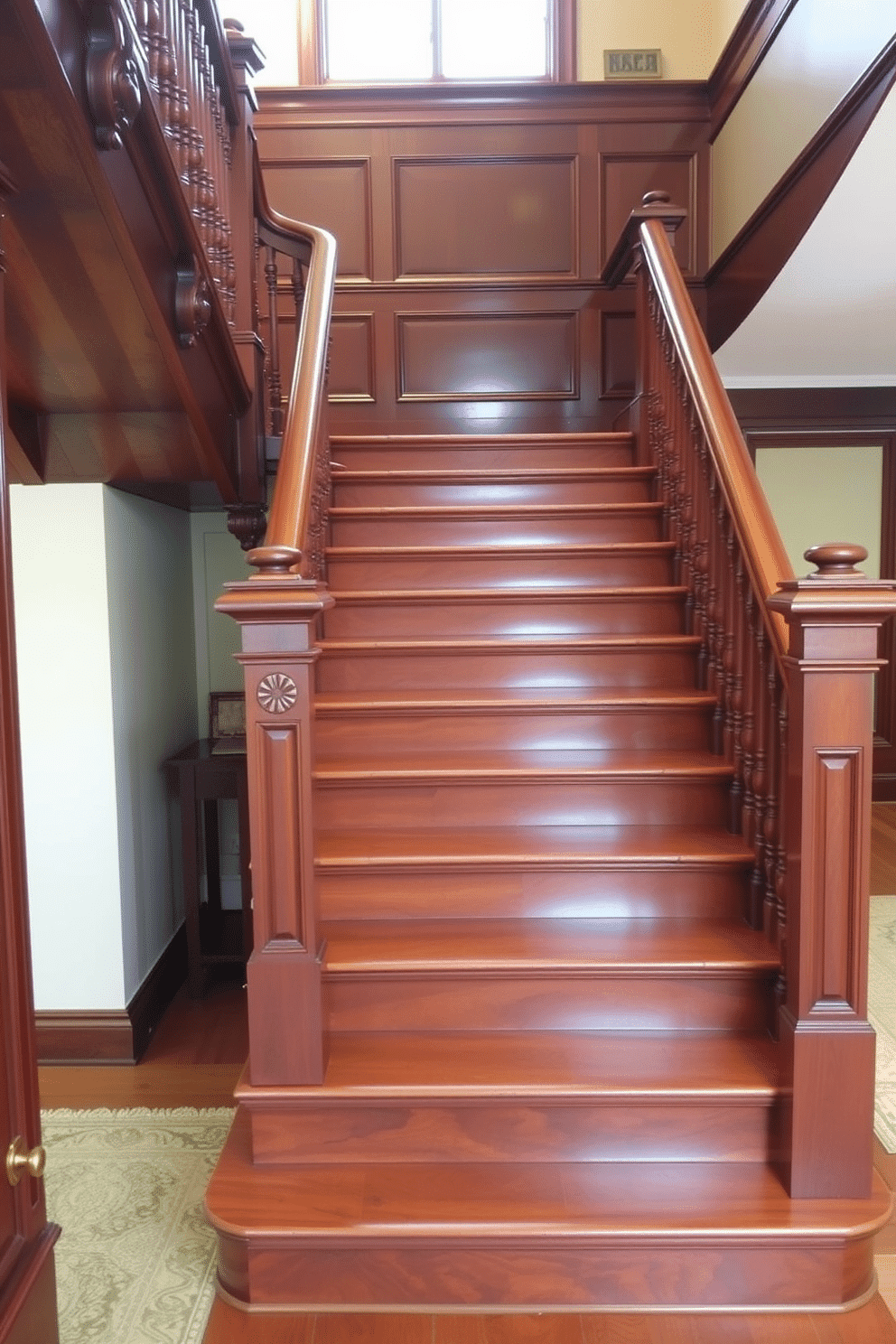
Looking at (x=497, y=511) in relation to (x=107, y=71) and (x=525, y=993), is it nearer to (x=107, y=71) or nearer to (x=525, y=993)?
(x=525, y=993)

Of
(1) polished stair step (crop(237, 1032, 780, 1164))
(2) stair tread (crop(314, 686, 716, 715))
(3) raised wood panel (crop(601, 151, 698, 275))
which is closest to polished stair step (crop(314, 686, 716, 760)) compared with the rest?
(2) stair tread (crop(314, 686, 716, 715))

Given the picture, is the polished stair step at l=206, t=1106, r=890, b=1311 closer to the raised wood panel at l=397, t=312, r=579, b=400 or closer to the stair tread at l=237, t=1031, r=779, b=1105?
the stair tread at l=237, t=1031, r=779, b=1105

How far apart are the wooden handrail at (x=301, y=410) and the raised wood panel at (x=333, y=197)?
5.31 ft

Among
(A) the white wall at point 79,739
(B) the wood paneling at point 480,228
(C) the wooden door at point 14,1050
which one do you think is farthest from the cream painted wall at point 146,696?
(C) the wooden door at point 14,1050

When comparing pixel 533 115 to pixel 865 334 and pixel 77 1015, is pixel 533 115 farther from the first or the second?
pixel 77 1015

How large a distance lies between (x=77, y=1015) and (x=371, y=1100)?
1.45 metres

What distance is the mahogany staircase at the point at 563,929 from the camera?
6.55 feet

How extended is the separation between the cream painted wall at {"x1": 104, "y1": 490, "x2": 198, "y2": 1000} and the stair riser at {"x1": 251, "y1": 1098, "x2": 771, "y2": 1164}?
127cm

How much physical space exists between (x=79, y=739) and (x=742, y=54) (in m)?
3.77

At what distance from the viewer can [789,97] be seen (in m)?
3.70

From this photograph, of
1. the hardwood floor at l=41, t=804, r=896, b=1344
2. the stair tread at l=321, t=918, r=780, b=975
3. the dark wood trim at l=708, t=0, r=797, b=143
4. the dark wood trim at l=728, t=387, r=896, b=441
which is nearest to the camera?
the hardwood floor at l=41, t=804, r=896, b=1344

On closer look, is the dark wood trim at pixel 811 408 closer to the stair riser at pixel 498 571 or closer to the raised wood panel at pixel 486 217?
the raised wood panel at pixel 486 217

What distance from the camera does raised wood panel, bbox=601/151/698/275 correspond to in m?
4.92

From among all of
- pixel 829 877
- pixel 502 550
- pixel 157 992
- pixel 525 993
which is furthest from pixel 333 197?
pixel 829 877
